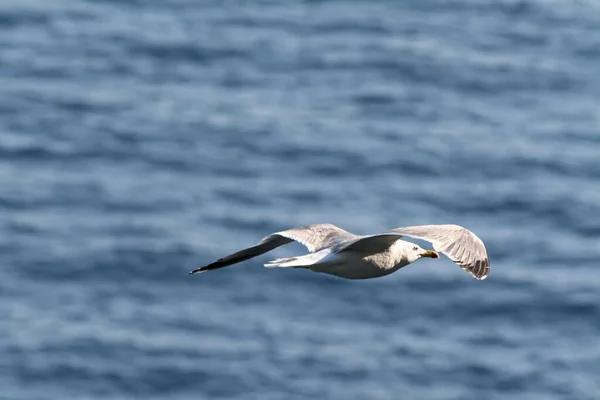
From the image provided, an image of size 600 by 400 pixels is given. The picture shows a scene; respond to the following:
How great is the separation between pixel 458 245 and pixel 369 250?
1003 mm

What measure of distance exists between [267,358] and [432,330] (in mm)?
A: 3656

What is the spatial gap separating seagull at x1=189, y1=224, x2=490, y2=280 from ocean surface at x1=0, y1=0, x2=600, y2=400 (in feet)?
43.5

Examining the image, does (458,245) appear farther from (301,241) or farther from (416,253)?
(301,241)

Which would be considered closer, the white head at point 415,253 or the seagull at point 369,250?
the seagull at point 369,250

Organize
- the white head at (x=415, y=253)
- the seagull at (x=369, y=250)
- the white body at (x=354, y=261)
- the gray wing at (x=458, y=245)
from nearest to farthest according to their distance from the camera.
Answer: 1. the gray wing at (x=458, y=245)
2. the seagull at (x=369, y=250)
3. the white body at (x=354, y=261)
4. the white head at (x=415, y=253)

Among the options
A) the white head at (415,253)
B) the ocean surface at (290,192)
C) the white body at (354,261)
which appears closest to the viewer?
the white body at (354,261)

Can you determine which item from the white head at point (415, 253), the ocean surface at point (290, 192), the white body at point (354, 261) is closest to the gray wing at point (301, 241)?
the white body at point (354, 261)

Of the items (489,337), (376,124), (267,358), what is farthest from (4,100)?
(489,337)

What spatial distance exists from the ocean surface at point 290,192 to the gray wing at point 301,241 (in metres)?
13.2

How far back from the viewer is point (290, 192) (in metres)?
30.7

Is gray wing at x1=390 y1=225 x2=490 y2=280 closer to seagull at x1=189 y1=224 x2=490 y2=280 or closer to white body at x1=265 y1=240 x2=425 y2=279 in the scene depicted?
seagull at x1=189 y1=224 x2=490 y2=280

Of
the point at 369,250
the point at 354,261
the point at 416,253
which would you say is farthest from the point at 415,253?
the point at 354,261

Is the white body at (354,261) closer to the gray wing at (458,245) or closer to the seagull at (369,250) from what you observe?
the seagull at (369,250)

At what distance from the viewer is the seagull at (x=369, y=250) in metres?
12.1
